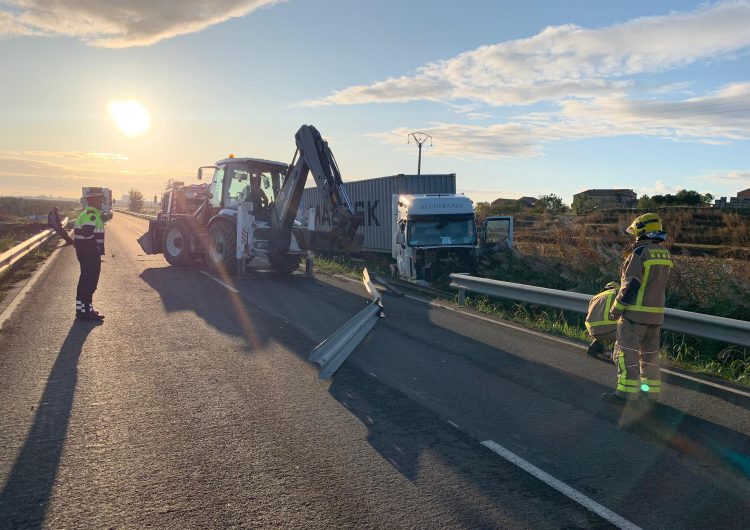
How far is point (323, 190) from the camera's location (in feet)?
45.4

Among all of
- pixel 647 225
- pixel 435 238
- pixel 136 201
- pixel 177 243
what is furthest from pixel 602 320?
pixel 136 201

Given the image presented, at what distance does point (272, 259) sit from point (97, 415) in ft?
36.1

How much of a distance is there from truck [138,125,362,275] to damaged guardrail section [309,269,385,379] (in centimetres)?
471

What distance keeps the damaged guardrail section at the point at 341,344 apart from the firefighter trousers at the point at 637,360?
301 cm

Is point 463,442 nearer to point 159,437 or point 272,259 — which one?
point 159,437

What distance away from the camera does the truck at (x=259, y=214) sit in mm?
14078

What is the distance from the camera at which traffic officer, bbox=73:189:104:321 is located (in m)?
9.30

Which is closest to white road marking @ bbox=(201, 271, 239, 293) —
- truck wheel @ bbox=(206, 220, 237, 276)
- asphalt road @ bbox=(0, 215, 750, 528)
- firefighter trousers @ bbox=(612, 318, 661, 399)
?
truck wheel @ bbox=(206, 220, 237, 276)

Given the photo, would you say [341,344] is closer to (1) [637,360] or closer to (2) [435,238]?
(1) [637,360]

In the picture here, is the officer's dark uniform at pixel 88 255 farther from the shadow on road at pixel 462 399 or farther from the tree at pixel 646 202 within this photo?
the tree at pixel 646 202

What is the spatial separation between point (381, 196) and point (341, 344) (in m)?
15.0

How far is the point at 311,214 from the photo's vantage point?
15.6 m

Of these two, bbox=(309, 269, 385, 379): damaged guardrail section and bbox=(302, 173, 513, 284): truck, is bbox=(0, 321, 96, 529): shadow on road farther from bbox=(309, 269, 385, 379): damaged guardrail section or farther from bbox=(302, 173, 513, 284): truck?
bbox=(302, 173, 513, 284): truck

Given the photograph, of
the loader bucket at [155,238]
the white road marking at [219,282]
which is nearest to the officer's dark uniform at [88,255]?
the white road marking at [219,282]
